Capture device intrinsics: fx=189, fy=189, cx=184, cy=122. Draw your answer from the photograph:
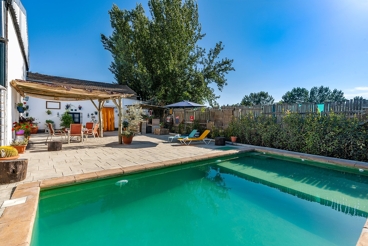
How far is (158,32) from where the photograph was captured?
17.6 metres

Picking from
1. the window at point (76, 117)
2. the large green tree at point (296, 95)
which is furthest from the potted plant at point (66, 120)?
the large green tree at point (296, 95)

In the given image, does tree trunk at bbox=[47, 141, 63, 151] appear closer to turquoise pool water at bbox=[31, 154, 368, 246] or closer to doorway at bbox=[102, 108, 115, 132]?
turquoise pool water at bbox=[31, 154, 368, 246]

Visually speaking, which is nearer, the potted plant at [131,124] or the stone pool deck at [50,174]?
the stone pool deck at [50,174]

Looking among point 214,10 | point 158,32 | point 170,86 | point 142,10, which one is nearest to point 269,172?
point 214,10

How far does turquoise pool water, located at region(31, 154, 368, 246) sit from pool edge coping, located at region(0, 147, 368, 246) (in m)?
0.17

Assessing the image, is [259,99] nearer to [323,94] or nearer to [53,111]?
[323,94]

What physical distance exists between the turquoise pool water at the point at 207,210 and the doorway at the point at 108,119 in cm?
1211

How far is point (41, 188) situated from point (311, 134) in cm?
788

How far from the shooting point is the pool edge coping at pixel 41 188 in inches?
81.4

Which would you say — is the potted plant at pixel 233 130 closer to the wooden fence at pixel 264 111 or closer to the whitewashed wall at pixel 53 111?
the wooden fence at pixel 264 111

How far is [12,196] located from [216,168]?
15.4 feet

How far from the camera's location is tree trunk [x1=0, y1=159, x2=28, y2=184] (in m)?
3.53

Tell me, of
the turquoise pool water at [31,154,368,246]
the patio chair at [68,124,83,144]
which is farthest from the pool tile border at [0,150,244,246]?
the patio chair at [68,124,83,144]

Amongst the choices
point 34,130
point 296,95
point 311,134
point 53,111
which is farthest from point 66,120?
point 296,95
